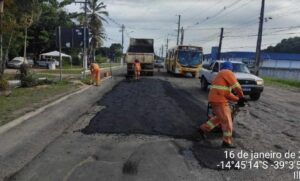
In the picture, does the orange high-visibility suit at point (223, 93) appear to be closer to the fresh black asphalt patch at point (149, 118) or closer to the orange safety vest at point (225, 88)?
the orange safety vest at point (225, 88)

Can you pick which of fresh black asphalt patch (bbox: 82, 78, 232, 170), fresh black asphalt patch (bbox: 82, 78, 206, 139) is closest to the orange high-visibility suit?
fresh black asphalt patch (bbox: 82, 78, 232, 170)

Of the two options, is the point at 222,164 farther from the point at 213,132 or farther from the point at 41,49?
the point at 41,49

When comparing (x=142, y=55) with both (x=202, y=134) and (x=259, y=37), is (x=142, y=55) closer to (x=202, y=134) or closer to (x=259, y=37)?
(x=259, y=37)

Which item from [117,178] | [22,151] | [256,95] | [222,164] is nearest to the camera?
[117,178]

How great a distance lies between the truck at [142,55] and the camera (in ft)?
133

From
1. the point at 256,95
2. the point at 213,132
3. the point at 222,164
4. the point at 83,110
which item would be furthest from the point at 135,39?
the point at 222,164

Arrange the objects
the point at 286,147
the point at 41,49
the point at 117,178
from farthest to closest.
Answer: the point at 41,49
the point at 286,147
the point at 117,178

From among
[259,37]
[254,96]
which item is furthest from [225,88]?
[259,37]

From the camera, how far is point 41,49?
73.9 m

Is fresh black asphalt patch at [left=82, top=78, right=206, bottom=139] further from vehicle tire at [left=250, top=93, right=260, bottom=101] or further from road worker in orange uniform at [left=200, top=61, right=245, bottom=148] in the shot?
vehicle tire at [left=250, top=93, right=260, bottom=101]

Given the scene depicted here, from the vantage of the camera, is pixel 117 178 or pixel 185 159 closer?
pixel 117 178

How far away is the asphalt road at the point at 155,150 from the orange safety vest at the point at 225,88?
932 mm

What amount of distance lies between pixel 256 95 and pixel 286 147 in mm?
11682

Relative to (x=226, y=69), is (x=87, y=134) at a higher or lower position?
lower
